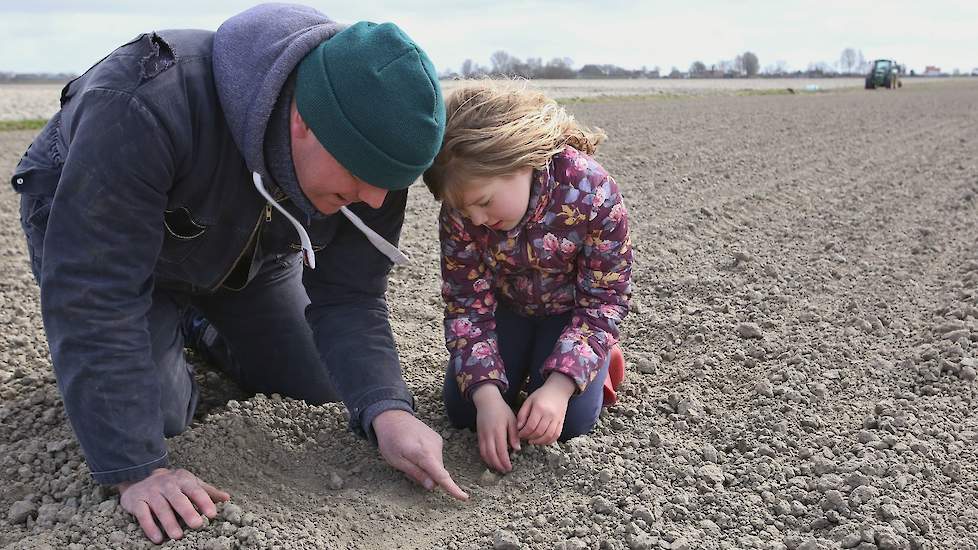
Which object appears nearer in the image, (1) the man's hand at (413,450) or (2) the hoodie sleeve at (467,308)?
(1) the man's hand at (413,450)

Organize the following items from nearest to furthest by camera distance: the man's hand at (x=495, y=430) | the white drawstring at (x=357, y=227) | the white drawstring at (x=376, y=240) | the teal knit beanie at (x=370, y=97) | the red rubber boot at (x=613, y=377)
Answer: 1. the teal knit beanie at (x=370, y=97)
2. the white drawstring at (x=357, y=227)
3. the white drawstring at (x=376, y=240)
4. the man's hand at (x=495, y=430)
5. the red rubber boot at (x=613, y=377)

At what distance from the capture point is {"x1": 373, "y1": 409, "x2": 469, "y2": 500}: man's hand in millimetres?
2256

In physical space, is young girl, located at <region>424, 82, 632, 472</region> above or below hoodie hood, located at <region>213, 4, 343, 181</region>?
below

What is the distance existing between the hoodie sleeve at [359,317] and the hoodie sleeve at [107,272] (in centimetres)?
53

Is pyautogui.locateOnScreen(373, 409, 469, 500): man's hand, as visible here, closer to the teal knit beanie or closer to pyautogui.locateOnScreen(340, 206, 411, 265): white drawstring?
pyautogui.locateOnScreen(340, 206, 411, 265): white drawstring

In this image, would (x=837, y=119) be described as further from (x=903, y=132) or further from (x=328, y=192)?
(x=328, y=192)

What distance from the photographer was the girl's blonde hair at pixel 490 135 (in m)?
2.25

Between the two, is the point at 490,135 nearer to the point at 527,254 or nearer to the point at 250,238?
the point at 527,254

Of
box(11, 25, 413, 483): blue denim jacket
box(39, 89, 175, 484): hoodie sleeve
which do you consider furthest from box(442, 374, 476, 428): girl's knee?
box(39, 89, 175, 484): hoodie sleeve

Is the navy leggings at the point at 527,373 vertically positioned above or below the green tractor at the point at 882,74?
below

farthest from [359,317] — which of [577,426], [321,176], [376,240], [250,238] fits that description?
[577,426]

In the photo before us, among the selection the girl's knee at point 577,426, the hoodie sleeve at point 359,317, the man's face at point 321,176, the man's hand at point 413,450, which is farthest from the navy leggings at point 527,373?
the man's face at point 321,176

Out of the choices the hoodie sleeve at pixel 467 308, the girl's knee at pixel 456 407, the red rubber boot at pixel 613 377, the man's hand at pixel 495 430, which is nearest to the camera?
the man's hand at pixel 495 430

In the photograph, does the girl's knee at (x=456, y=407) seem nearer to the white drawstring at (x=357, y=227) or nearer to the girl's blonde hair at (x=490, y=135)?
the white drawstring at (x=357, y=227)
